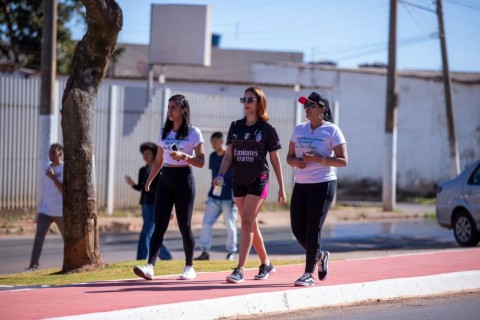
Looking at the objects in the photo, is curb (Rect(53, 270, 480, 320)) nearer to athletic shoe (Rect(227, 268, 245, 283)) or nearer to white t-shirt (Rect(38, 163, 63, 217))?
athletic shoe (Rect(227, 268, 245, 283))

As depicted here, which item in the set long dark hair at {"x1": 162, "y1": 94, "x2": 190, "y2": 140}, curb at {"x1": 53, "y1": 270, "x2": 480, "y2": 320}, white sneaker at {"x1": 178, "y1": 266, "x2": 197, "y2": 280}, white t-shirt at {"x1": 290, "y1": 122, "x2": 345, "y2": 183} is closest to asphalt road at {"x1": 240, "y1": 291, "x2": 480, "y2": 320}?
curb at {"x1": 53, "y1": 270, "x2": 480, "y2": 320}

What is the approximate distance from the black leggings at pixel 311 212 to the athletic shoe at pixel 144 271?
160 cm

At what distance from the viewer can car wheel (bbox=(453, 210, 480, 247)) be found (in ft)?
54.2

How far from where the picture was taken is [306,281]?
9094 millimetres

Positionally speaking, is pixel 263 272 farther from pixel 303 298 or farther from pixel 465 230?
pixel 465 230

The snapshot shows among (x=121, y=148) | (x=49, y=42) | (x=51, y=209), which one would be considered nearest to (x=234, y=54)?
(x=121, y=148)

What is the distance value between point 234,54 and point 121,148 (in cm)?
3905

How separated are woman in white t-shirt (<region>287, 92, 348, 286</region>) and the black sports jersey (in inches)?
11.4

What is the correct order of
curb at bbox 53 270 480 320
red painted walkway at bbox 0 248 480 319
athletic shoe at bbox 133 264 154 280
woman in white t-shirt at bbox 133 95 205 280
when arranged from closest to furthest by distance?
curb at bbox 53 270 480 320 → red painted walkway at bbox 0 248 480 319 → athletic shoe at bbox 133 264 154 280 → woman in white t-shirt at bbox 133 95 205 280

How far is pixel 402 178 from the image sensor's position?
121 feet

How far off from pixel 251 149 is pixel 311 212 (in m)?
0.93

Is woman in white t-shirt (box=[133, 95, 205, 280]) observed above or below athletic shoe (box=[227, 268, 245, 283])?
above

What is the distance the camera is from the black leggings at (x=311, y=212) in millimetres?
9062

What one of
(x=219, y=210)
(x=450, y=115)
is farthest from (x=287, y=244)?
(x=450, y=115)
